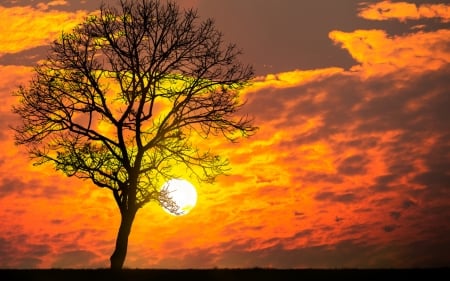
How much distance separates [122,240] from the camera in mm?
28766

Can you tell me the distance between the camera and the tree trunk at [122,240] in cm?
2867

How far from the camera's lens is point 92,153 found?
30.0 meters

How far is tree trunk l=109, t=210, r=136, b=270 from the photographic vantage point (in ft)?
94.1
